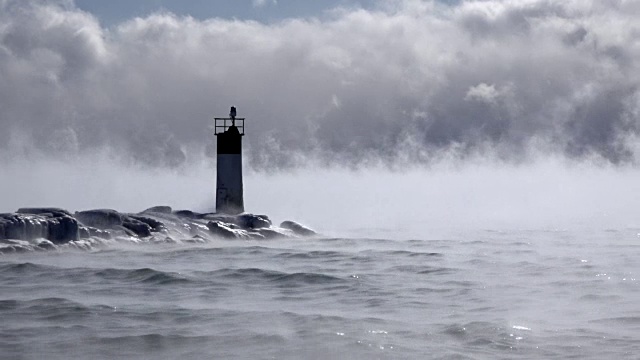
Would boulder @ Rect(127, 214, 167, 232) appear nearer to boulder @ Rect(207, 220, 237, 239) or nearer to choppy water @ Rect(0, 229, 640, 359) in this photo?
boulder @ Rect(207, 220, 237, 239)

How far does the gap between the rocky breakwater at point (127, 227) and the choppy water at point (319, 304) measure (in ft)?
3.14

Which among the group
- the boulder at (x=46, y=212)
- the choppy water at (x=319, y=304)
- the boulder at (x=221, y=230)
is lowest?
the choppy water at (x=319, y=304)

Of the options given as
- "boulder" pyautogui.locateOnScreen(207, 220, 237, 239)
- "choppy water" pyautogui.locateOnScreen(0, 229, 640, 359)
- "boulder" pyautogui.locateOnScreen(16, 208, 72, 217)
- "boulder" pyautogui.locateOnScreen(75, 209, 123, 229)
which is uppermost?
"boulder" pyautogui.locateOnScreen(16, 208, 72, 217)

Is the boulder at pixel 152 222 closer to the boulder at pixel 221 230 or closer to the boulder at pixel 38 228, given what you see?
the boulder at pixel 221 230

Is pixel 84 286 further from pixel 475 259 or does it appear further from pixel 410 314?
pixel 475 259

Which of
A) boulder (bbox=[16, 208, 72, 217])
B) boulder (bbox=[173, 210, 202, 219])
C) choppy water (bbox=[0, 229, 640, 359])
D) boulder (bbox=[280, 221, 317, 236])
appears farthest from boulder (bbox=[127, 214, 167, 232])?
boulder (bbox=[280, 221, 317, 236])

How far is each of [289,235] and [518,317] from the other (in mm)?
19516

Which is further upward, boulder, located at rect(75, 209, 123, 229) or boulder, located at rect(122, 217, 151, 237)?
boulder, located at rect(75, 209, 123, 229)

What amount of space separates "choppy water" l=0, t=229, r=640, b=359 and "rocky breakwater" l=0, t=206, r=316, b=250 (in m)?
0.96

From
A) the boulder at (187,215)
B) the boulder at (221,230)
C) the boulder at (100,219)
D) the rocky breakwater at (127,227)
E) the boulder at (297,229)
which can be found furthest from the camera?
the boulder at (297,229)

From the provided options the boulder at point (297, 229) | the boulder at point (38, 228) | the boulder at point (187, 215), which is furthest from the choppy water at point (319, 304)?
the boulder at point (297, 229)

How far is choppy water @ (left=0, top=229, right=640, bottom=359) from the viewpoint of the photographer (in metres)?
13.5

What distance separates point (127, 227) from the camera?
101 ft

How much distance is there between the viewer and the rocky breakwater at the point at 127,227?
27.5 m
